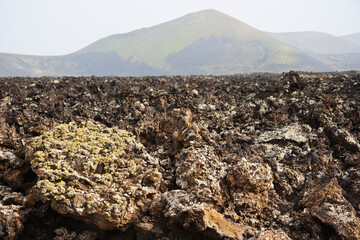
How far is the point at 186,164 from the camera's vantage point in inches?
200

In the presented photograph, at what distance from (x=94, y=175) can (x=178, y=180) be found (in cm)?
154

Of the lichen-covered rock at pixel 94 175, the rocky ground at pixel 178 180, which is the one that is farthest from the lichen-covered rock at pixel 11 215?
the lichen-covered rock at pixel 94 175

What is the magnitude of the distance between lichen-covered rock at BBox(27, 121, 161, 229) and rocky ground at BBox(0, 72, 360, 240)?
18 mm

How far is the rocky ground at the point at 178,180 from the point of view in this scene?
435cm

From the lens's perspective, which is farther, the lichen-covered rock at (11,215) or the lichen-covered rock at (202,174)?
the lichen-covered rock at (202,174)

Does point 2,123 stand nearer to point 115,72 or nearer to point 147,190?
point 147,190

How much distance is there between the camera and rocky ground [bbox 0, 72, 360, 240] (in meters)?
4.35

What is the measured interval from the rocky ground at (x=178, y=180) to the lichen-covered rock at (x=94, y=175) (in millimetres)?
18

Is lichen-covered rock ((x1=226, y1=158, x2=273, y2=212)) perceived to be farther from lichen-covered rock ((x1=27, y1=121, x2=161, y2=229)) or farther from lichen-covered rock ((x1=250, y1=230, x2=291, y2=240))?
lichen-covered rock ((x1=27, y1=121, x2=161, y2=229))

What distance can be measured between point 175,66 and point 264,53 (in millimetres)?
55542

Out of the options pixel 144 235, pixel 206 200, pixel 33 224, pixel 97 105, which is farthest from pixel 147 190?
pixel 97 105

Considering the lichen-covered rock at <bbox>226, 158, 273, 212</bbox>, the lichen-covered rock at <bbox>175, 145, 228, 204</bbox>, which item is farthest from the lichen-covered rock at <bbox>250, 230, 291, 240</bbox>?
the lichen-covered rock at <bbox>175, 145, 228, 204</bbox>

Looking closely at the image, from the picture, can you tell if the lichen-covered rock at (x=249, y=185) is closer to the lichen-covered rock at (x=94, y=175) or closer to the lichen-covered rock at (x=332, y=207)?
the lichen-covered rock at (x=332, y=207)

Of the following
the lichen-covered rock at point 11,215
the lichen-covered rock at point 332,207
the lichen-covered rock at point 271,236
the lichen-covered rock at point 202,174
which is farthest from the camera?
the lichen-covered rock at point 202,174
